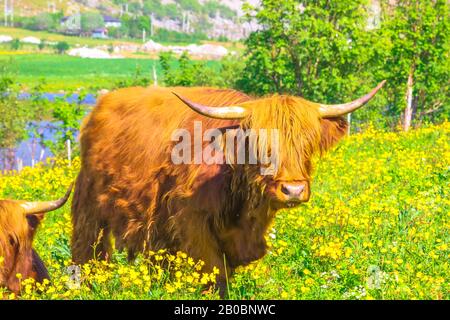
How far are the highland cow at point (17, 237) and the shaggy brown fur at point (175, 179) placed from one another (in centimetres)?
82

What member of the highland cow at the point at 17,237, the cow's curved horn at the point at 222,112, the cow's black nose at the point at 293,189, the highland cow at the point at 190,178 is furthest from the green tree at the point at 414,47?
the cow's black nose at the point at 293,189

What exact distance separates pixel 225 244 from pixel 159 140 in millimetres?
1201

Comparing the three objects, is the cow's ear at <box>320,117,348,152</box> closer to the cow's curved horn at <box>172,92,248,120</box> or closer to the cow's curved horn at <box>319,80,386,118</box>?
the cow's curved horn at <box>319,80,386,118</box>

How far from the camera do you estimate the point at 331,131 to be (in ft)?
21.9

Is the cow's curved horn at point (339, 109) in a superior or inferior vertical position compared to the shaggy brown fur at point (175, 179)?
superior

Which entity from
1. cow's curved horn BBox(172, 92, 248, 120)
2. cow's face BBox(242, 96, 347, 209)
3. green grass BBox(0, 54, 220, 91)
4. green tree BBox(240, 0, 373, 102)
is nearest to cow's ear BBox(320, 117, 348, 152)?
cow's face BBox(242, 96, 347, 209)

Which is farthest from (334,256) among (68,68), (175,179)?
(68,68)

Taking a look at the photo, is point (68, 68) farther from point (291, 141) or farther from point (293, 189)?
point (293, 189)

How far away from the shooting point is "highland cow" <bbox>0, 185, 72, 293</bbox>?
6.46 metres

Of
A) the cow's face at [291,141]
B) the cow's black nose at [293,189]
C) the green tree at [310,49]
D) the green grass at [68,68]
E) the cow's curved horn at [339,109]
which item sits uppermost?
the cow's curved horn at [339,109]

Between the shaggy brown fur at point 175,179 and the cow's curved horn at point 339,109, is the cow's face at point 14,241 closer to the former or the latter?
the shaggy brown fur at point 175,179

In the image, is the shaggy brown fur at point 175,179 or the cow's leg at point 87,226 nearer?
the shaggy brown fur at point 175,179

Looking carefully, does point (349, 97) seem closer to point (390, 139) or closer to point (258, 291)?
point (390, 139)

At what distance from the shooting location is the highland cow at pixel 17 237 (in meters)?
6.46
